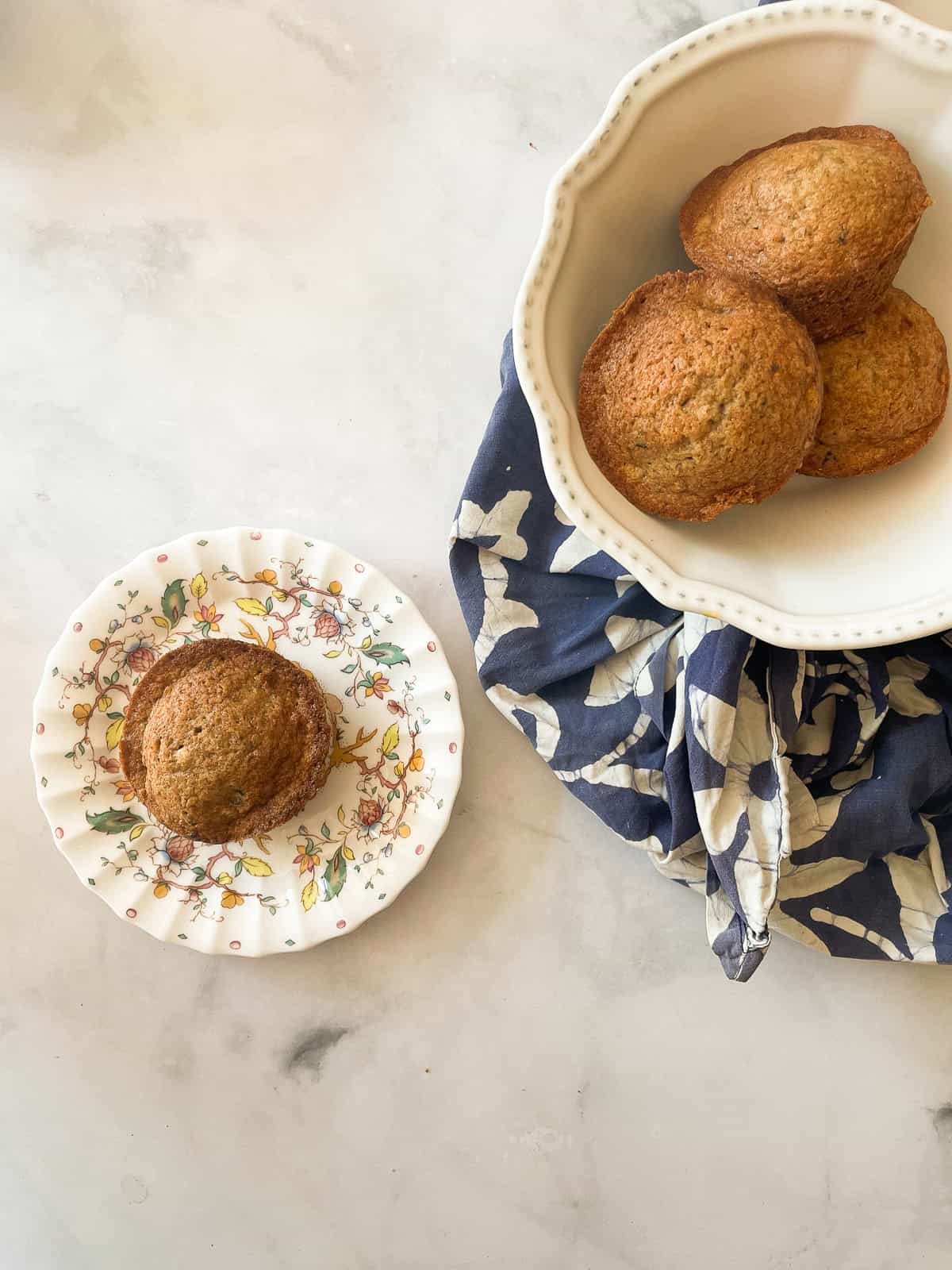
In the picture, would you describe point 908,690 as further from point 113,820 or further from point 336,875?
point 113,820

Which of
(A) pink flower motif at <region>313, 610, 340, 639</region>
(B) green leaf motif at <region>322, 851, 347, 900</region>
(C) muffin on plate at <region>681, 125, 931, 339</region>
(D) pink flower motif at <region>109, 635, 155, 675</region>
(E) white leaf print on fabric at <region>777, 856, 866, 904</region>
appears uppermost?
(C) muffin on plate at <region>681, 125, 931, 339</region>

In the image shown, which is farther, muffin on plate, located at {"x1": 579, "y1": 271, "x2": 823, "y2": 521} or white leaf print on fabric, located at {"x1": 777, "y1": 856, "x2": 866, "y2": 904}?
white leaf print on fabric, located at {"x1": 777, "y1": 856, "x2": 866, "y2": 904}

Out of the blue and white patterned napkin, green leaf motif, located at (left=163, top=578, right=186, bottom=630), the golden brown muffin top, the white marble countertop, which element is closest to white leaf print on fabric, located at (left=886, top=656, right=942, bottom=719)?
the blue and white patterned napkin

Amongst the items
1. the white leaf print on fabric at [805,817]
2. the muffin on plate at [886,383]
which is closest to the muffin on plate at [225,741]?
the white leaf print on fabric at [805,817]

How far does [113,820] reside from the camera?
1249 mm

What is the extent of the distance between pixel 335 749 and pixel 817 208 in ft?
2.78

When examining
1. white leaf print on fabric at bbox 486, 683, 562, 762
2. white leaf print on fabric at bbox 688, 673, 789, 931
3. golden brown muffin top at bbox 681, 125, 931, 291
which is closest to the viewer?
golden brown muffin top at bbox 681, 125, 931, 291

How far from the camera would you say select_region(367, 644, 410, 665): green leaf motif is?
1.25 meters

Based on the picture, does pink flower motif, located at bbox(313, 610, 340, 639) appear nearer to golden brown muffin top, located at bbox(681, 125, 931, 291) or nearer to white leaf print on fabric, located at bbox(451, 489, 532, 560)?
white leaf print on fabric, located at bbox(451, 489, 532, 560)

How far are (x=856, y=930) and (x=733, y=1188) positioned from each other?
430mm

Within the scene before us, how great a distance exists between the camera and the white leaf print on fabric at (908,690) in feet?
3.88

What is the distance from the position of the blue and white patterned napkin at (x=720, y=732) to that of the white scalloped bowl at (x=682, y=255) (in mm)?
195

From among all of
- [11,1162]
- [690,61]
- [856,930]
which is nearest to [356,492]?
[690,61]

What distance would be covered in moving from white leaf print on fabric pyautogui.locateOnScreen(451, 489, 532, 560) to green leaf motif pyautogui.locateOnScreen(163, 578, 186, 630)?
37 centimetres
